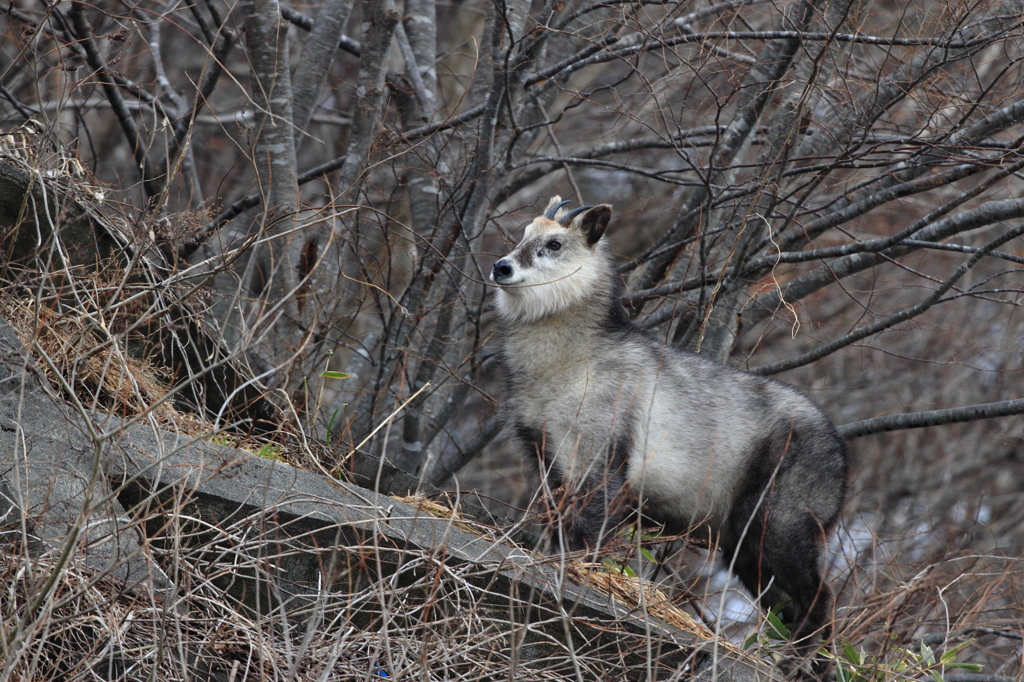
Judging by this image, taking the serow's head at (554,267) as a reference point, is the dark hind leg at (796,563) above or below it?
below

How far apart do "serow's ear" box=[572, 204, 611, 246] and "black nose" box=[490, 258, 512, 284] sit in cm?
57

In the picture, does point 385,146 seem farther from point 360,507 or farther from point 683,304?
point 360,507

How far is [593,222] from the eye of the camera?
594 cm

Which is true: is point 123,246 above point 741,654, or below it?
above

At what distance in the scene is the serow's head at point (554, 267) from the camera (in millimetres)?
5785

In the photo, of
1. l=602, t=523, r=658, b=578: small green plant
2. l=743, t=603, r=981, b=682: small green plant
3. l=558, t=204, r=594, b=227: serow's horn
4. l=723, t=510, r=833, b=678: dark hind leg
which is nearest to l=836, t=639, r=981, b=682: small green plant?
l=743, t=603, r=981, b=682: small green plant

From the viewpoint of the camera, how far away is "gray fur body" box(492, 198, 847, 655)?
5.43m

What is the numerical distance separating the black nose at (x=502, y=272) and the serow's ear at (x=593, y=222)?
1.86 feet

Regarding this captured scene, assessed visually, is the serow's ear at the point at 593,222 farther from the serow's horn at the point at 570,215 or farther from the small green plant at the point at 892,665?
the small green plant at the point at 892,665

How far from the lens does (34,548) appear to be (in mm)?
3943

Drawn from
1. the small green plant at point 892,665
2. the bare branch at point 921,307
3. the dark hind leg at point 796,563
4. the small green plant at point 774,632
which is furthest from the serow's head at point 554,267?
the small green plant at point 892,665

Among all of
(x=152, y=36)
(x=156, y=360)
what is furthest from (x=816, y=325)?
(x=152, y=36)

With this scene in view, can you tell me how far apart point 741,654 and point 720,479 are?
131 cm

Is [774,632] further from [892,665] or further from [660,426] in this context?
[660,426]
